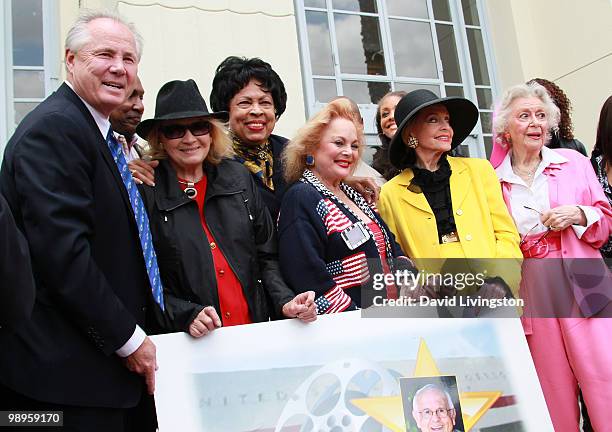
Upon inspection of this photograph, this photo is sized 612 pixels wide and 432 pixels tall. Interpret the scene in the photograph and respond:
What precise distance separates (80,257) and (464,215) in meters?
1.72

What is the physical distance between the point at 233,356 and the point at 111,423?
453 millimetres

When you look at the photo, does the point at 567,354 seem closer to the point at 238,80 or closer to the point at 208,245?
the point at 208,245

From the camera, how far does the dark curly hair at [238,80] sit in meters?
2.98

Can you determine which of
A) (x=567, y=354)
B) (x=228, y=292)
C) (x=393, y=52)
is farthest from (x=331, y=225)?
(x=393, y=52)

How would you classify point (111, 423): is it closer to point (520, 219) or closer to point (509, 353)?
point (509, 353)

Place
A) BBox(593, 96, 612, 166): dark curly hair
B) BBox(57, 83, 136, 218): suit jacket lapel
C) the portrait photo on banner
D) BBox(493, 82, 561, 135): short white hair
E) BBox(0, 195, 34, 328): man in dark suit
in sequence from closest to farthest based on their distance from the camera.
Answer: BBox(0, 195, 34, 328): man in dark suit → BBox(57, 83, 136, 218): suit jacket lapel → the portrait photo on banner → BBox(493, 82, 561, 135): short white hair → BBox(593, 96, 612, 166): dark curly hair

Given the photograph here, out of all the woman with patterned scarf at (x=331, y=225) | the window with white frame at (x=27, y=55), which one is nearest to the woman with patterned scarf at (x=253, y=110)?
the woman with patterned scarf at (x=331, y=225)

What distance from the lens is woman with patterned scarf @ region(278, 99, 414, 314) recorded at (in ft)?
7.95

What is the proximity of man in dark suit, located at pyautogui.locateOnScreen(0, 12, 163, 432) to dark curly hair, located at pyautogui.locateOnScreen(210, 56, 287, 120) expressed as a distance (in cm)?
98

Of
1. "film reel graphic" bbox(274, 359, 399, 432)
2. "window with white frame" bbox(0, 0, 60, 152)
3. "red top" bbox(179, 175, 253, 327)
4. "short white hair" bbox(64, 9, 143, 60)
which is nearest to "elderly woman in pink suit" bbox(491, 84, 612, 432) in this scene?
"film reel graphic" bbox(274, 359, 399, 432)

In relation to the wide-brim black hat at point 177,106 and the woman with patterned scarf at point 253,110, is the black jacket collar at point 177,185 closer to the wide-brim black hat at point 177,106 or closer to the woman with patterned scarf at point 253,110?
the wide-brim black hat at point 177,106

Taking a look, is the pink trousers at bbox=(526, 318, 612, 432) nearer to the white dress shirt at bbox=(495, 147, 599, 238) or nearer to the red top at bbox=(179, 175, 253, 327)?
the white dress shirt at bbox=(495, 147, 599, 238)

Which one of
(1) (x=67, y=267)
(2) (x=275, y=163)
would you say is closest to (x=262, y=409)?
(1) (x=67, y=267)

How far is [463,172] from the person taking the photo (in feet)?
9.57
